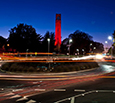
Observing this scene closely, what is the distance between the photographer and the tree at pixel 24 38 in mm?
68250

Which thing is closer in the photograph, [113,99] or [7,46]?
[113,99]

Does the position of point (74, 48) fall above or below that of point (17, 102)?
above

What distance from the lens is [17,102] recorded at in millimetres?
7410

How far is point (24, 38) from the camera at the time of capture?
70.6 metres

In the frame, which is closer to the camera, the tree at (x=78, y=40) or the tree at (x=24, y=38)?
the tree at (x=24, y=38)

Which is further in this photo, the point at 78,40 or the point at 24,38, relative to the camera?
Result: the point at 78,40

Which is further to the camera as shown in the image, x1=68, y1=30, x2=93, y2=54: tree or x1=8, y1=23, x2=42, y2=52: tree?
x1=68, y1=30, x2=93, y2=54: tree

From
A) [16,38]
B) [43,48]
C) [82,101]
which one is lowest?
[82,101]

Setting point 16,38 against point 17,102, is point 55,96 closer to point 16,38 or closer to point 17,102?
point 17,102

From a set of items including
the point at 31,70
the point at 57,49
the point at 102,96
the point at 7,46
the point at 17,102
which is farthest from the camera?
the point at 57,49

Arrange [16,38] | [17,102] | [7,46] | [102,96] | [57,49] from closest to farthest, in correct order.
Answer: [17,102], [102,96], [16,38], [7,46], [57,49]

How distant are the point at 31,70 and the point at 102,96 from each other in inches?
450

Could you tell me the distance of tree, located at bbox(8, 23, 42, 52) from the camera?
6825cm

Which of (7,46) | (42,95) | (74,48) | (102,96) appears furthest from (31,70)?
(74,48)
